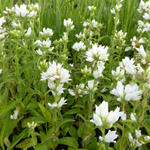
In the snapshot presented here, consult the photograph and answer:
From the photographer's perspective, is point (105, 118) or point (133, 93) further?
point (133, 93)

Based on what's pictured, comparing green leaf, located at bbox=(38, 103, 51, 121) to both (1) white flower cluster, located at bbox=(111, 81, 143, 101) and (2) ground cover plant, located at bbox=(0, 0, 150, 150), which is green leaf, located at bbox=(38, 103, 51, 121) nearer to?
(2) ground cover plant, located at bbox=(0, 0, 150, 150)

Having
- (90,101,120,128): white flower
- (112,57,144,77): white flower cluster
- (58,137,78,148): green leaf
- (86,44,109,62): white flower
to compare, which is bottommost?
(58,137,78,148): green leaf

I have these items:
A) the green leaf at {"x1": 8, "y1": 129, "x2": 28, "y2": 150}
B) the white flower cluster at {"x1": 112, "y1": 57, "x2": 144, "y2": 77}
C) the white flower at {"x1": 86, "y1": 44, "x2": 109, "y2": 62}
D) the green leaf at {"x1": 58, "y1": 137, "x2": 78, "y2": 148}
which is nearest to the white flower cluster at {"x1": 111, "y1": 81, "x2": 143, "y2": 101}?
the white flower cluster at {"x1": 112, "y1": 57, "x2": 144, "y2": 77}

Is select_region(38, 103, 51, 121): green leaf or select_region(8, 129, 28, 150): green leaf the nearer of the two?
select_region(8, 129, 28, 150): green leaf

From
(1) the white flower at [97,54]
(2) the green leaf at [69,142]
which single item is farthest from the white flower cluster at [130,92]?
(2) the green leaf at [69,142]

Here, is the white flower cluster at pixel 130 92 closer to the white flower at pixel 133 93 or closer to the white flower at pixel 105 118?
the white flower at pixel 133 93

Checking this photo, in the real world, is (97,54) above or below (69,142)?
above

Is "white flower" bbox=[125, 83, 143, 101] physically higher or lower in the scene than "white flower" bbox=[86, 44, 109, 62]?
lower

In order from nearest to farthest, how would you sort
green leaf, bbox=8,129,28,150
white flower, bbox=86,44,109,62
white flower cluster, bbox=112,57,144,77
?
white flower cluster, bbox=112,57,144,77
green leaf, bbox=8,129,28,150
white flower, bbox=86,44,109,62

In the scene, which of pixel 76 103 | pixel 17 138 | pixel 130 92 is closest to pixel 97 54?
pixel 130 92

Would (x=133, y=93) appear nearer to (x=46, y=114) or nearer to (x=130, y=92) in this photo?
(x=130, y=92)

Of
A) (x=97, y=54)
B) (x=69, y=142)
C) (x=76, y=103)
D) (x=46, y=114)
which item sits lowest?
Result: (x=69, y=142)

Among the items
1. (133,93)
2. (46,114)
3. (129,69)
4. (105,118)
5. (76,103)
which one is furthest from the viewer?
(76,103)
